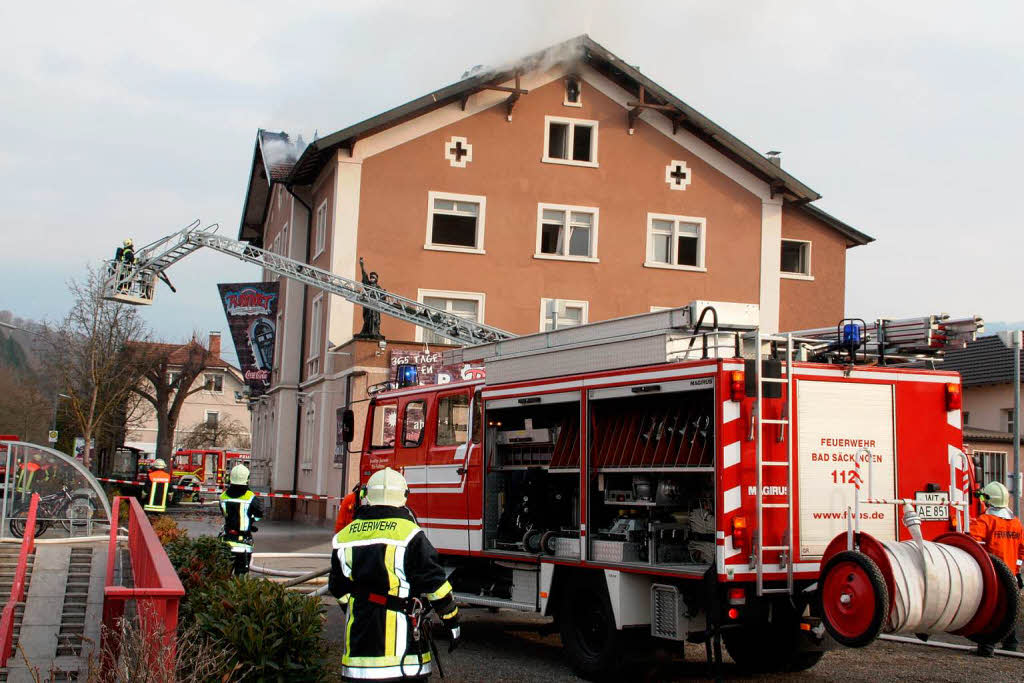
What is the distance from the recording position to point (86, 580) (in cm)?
1380

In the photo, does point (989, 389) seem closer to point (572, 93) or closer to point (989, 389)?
point (989, 389)

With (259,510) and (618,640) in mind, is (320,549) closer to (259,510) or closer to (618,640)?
(259,510)

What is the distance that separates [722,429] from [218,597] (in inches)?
147

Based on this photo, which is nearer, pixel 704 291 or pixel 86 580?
pixel 86 580

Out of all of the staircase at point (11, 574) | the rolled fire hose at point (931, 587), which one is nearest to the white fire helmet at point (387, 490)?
the rolled fire hose at point (931, 587)

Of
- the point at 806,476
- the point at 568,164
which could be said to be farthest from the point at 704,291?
the point at 806,476

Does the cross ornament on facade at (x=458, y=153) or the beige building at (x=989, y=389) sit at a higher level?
the cross ornament on facade at (x=458, y=153)

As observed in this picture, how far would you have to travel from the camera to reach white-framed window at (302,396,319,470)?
96.3ft

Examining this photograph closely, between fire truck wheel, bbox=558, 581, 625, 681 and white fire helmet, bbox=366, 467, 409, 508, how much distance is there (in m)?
3.46

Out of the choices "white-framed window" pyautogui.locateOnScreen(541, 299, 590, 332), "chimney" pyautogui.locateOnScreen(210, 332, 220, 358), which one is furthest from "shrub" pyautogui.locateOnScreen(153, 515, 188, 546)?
"chimney" pyautogui.locateOnScreen(210, 332, 220, 358)

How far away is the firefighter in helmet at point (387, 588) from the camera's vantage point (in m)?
5.85

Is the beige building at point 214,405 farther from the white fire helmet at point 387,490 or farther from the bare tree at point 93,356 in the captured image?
the white fire helmet at point 387,490

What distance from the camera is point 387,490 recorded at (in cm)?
607

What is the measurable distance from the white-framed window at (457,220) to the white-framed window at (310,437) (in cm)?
588
